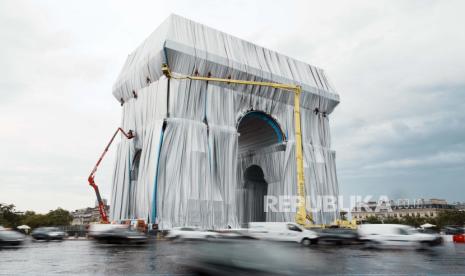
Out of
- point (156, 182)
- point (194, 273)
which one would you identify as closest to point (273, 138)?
point (156, 182)

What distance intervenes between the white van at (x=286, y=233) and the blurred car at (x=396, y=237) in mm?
2939

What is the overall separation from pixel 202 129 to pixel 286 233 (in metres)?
14.2

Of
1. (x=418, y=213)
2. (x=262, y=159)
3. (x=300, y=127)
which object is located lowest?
(x=418, y=213)

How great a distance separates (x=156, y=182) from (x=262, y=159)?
49.3 feet

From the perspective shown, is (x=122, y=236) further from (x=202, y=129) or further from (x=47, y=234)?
(x=202, y=129)

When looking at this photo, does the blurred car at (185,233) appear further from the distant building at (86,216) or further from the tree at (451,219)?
the distant building at (86,216)

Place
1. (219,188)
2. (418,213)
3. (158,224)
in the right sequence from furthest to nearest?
(418,213) → (219,188) → (158,224)

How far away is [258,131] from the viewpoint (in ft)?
143

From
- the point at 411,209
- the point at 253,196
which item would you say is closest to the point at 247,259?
the point at 253,196

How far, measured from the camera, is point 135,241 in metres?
22.6

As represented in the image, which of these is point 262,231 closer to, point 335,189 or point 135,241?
point 135,241

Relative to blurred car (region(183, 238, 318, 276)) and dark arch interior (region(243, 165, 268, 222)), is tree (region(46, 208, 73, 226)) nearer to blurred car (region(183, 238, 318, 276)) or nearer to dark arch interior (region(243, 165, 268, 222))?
dark arch interior (region(243, 165, 268, 222))

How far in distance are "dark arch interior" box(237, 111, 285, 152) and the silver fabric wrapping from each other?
642mm

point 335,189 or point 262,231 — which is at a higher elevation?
point 335,189
